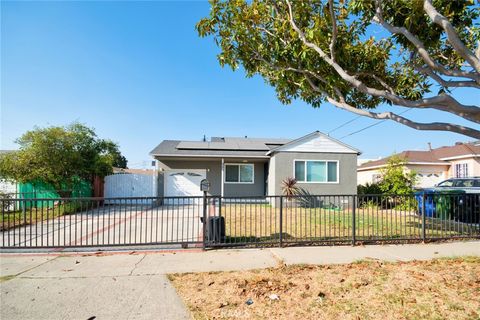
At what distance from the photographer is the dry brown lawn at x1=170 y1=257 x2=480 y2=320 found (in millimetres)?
3465

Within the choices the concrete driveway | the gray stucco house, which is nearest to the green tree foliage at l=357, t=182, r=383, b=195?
the gray stucco house

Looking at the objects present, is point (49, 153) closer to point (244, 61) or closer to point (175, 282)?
point (244, 61)

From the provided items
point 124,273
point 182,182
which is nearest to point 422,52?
point 124,273

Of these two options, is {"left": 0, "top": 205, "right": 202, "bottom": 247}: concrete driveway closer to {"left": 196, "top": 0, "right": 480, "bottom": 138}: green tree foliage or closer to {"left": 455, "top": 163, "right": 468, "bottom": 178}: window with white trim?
{"left": 196, "top": 0, "right": 480, "bottom": 138}: green tree foliage

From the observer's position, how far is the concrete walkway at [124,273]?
12.2 ft

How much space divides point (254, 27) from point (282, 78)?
4.73ft

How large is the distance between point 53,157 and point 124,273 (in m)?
11.0

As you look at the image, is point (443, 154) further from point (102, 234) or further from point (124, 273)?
point (124, 273)

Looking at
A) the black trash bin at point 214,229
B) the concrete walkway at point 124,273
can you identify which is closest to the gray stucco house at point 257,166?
the concrete walkway at point 124,273

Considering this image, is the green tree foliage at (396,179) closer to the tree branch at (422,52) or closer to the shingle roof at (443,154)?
the shingle roof at (443,154)

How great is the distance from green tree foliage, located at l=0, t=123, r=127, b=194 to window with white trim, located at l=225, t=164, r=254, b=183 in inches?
312

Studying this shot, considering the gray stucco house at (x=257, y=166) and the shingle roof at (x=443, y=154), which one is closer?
the gray stucco house at (x=257, y=166)

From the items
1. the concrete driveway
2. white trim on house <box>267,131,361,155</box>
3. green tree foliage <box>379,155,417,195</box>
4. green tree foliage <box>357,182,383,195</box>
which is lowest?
the concrete driveway

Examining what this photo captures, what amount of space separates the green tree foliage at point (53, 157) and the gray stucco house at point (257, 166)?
13.1ft
